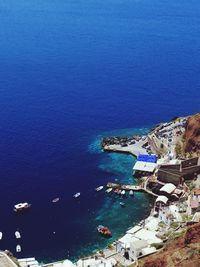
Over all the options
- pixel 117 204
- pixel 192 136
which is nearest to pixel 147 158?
pixel 192 136

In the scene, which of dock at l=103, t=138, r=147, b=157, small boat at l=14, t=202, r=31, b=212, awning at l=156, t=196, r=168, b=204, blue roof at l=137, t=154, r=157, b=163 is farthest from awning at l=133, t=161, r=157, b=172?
small boat at l=14, t=202, r=31, b=212

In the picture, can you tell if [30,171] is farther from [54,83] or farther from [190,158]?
[54,83]

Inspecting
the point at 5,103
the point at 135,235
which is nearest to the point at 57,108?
the point at 5,103

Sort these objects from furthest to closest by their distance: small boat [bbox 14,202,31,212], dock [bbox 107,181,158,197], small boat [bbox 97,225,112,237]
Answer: dock [bbox 107,181,158,197]
small boat [bbox 14,202,31,212]
small boat [bbox 97,225,112,237]

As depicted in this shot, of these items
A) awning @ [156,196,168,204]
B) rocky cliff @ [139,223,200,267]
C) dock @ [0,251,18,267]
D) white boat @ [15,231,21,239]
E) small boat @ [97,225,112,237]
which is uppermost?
awning @ [156,196,168,204]

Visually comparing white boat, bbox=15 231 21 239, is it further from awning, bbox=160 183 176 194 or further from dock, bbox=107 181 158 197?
awning, bbox=160 183 176 194

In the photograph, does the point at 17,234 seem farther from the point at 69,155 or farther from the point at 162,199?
the point at 69,155

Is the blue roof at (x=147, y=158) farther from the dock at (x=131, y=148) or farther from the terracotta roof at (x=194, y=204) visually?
the terracotta roof at (x=194, y=204)
